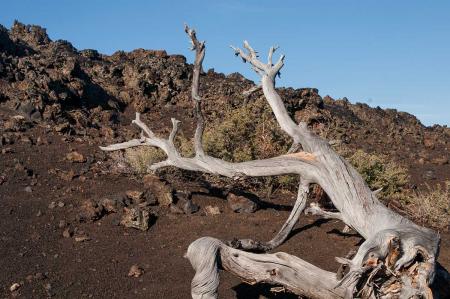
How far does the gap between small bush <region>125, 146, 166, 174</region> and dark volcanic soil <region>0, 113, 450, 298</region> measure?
1.44 feet

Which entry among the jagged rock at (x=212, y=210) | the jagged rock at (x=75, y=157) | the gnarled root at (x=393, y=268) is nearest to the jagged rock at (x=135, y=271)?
the jagged rock at (x=212, y=210)

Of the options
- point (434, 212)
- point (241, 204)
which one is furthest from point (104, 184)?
point (434, 212)

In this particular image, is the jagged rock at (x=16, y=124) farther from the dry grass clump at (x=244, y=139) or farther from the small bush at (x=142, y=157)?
the dry grass clump at (x=244, y=139)

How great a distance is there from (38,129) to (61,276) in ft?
28.3

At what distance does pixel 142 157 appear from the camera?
1116 cm

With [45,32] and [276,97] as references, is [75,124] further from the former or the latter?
[45,32]

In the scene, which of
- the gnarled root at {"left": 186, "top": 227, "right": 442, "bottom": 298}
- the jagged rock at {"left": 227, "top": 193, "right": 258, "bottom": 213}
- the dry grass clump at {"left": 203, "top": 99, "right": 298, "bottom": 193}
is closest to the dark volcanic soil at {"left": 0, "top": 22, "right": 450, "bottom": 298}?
the jagged rock at {"left": 227, "top": 193, "right": 258, "bottom": 213}

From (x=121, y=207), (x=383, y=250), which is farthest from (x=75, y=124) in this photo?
(x=383, y=250)

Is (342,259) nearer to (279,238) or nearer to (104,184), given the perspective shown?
(279,238)

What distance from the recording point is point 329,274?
15.4 ft

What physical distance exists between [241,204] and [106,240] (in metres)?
2.41

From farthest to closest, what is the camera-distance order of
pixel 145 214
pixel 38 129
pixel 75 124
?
1. pixel 75 124
2. pixel 38 129
3. pixel 145 214

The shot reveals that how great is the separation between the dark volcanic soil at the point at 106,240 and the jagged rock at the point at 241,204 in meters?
0.13

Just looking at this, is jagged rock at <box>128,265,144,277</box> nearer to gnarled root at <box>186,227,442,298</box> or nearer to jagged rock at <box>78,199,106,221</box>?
gnarled root at <box>186,227,442,298</box>
